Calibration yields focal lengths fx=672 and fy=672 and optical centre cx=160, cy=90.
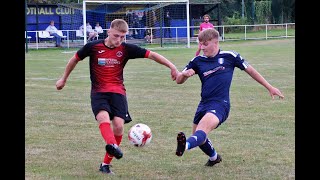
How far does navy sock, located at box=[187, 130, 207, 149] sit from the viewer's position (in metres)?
7.19

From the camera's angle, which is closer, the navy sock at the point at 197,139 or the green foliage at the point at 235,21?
the navy sock at the point at 197,139

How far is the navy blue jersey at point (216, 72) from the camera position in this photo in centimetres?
785

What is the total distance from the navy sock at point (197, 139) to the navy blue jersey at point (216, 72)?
586 millimetres

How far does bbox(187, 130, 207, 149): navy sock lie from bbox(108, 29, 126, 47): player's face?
1442mm

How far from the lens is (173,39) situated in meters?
37.3

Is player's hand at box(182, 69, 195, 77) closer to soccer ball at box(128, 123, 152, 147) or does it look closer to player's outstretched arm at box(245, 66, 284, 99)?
player's outstretched arm at box(245, 66, 284, 99)

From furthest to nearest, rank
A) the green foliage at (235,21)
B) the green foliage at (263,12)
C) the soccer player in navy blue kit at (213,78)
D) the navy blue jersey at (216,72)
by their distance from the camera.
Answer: the green foliage at (263,12) → the green foliage at (235,21) → the navy blue jersey at (216,72) → the soccer player in navy blue kit at (213,78)

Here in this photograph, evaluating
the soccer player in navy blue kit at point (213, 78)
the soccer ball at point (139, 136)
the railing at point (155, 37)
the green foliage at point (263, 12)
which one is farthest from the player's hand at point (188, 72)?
the green foliage at point (263, 12)

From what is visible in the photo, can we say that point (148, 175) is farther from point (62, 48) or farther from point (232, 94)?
point (62, 48)

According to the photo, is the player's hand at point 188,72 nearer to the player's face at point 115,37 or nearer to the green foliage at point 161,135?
the player's face at point 115,37

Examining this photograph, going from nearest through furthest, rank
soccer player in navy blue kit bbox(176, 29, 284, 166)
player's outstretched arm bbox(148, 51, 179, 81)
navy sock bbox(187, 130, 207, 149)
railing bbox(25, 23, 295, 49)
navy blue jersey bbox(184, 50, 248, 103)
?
navy sock bbox(187, 130, 207, 149) → soccer player in navy blue kit bbox(176, 29, 284, 166) → navy blue jersey bbox(184, 50, 248, 103) → player's outstretched arm bbox(148, 51, 179, 81) → railing bbox(25, 23, 295, 49)

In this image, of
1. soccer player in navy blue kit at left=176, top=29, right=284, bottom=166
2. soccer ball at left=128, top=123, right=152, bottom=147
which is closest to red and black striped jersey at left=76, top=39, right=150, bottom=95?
soccer ball at left=128, top=123, right=152, bottom=147
